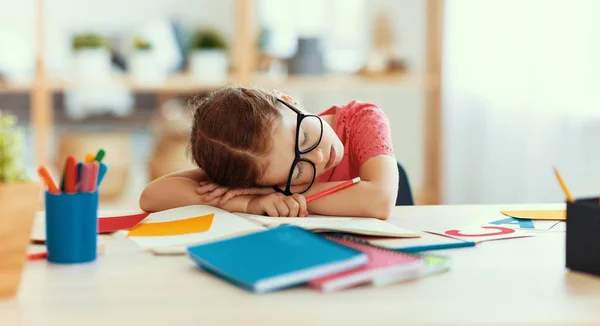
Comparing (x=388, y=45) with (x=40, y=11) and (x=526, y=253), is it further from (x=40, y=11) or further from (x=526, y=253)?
(x=526, y=253)

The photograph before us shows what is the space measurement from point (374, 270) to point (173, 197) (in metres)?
0.57

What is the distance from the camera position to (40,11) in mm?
3348

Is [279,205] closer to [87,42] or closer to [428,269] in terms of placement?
[428,269]

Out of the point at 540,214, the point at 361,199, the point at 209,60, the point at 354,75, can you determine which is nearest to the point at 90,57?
the point at 209,60

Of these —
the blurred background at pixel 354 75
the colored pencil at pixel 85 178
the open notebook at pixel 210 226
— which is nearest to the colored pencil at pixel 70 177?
the colored pencil at pixel 85 178

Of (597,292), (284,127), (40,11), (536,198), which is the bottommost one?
(536,198)

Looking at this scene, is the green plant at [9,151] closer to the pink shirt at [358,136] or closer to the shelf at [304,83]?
the pink shirt at [358,136]

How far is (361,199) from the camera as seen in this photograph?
134 centimetres

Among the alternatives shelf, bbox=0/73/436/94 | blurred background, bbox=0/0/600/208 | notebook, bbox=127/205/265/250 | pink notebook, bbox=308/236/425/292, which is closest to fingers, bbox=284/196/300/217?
notebook, bbox=127/205/265/250

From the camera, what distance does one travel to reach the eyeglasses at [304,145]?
1.37 meters

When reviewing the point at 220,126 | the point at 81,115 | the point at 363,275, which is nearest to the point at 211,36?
the point at 81,115

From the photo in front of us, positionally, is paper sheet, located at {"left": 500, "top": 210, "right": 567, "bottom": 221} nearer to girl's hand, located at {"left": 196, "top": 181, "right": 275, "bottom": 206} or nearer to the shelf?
girl's hand, located at {"left": 196, "top": 181, "right": 275, "bottom": 206}

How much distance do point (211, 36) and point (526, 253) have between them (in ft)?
8.90

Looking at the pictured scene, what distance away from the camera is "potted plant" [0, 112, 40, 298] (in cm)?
93
